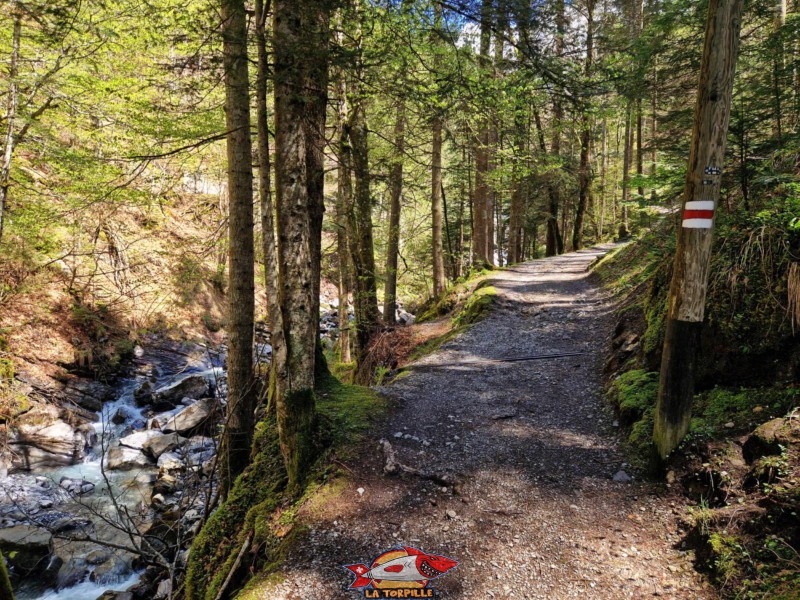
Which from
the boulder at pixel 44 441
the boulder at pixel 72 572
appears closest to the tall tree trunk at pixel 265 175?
the boulder at pixel 72 572

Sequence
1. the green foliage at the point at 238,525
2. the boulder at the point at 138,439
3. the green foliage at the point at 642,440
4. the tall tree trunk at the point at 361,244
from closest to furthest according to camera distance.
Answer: the green foliage at the point at 238,525
the green foliage at the point at 642,440
the tall tree trunk at the point at 361,244
the boulder at the point at 138,439

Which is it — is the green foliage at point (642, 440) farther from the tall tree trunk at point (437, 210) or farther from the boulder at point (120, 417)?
the boulder at point (120, 417)

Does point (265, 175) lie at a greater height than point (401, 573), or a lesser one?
greater

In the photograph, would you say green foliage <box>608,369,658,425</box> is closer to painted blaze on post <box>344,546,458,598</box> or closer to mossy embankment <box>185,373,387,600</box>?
painted blaze on post <box>344,546,458,598</box>

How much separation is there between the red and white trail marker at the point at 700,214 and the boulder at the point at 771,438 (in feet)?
5.60

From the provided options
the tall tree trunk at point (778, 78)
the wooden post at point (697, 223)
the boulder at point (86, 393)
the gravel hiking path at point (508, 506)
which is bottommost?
the boulder at point (86, 393)

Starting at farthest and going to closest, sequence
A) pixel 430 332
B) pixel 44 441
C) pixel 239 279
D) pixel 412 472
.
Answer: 1. pixel 430 332
2. pixel 44 441
3. pixel 239 279
4. pixel 412 472

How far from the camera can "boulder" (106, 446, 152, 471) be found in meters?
9.55

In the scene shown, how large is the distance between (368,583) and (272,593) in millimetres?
713

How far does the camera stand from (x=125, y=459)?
970 cm

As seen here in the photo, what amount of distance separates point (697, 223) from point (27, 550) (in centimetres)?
995

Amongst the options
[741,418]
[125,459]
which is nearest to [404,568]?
[741,418]

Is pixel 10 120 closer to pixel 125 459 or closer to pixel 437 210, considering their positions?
Answer: pixel 125 459

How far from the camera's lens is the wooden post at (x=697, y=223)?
3.44 meters
